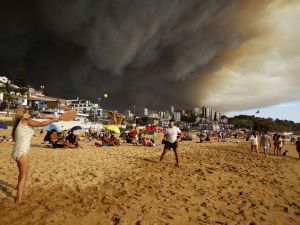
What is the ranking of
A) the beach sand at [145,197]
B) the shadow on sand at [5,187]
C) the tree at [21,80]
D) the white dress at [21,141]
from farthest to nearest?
1. the tree at [21,80]
2. the shadow on sand at [5,187]
3. the white dress at [21,141]
4. the beach sand at [145,197]

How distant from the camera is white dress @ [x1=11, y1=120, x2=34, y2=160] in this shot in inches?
192

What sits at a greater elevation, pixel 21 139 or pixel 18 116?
pixel 18 116

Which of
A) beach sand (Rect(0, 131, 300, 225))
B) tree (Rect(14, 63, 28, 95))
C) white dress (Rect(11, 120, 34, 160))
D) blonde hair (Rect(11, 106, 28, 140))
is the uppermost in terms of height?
tree (Rect(14, 63, 28, 95))

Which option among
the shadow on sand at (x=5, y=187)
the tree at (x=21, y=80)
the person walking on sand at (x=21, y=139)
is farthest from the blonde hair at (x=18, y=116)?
the tree at (x=21, y=80)

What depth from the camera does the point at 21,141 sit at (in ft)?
16.1

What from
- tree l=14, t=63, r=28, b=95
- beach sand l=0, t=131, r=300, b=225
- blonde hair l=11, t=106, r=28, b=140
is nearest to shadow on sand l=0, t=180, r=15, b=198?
beach sand l=0, t=131, r=300, b=225

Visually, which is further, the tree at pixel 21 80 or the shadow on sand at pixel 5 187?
the tree at pixel 21 80

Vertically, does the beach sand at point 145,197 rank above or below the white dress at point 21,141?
below

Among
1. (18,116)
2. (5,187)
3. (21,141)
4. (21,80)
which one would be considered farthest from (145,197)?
(21,80)

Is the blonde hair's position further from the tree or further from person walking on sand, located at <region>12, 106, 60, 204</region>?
the tree

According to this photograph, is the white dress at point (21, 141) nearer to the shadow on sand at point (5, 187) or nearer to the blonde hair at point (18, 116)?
the blonde hair at point (18, 116)

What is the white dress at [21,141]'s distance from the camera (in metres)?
4.87

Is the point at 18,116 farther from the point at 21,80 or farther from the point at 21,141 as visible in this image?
the point at 21,80

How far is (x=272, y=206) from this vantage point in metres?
5.70
